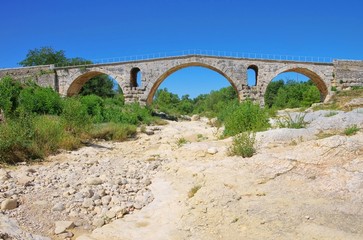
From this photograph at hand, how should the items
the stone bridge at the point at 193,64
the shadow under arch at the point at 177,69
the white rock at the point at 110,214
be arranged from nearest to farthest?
1. the white rock at the point at 110,214
2. the stone bridge at the point at 193,64
3. the shadow under arch at the point at 177,69

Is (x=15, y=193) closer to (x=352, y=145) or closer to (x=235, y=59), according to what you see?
(x=352, y=145)

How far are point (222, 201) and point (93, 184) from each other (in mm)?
2383

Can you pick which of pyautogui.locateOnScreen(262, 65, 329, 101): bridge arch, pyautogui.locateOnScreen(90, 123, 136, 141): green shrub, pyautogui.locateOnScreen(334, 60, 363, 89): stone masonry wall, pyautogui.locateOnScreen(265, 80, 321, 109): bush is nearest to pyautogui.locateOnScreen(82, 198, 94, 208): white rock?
pyautogui.locateOnScreen(90, 123, 136, 141): green shrub

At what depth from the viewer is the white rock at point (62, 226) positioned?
3652 millimetres

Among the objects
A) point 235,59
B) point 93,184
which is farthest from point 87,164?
point 235,59

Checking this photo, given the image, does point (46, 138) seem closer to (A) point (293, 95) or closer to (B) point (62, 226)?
(B) point (62, 226)

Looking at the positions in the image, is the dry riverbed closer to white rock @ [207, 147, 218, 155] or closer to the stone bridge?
white rock @ [207, 147, 218, 155]

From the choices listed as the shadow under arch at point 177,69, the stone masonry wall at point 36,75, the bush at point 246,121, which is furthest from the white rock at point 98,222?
the stone masonry wall at point 36,75

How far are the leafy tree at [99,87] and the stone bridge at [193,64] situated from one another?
8571mm

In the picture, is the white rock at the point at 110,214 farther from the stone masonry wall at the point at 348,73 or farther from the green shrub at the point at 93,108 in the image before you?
the stone masonry wall at the point at 348,73

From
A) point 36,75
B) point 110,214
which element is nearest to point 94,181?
point 110,214

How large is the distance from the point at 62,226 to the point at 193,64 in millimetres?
23290

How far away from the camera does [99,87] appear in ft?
123

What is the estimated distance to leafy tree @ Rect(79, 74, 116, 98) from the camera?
36000 mm
